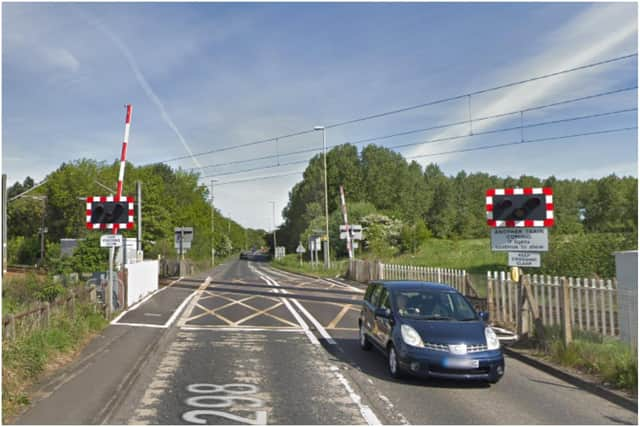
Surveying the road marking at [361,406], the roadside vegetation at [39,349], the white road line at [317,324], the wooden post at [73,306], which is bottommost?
the white road line at [317,324]

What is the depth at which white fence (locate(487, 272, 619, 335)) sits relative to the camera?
10758mm

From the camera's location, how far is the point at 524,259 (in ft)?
36.9

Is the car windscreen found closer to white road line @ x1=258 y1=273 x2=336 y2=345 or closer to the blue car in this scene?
the blue car

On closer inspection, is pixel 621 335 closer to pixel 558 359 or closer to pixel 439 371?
pixel 558 359

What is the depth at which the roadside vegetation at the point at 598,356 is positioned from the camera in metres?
7.97

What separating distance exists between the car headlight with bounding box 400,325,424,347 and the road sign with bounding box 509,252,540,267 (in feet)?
11.6

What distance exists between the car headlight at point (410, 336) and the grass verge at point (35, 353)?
502cm

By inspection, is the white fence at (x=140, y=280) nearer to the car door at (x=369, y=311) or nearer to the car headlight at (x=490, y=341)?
the car door at (x=369, y=311)

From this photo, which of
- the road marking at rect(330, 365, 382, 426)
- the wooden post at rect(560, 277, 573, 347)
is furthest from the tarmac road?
the wooden post at rect(560, 277, 573, 347)

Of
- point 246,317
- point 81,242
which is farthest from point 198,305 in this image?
point 81,242

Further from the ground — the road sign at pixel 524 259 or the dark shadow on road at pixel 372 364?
the road sign at pixel 524 259

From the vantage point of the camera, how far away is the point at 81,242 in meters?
23.8

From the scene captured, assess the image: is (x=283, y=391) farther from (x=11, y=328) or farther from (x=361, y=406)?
(x=11, y=328)

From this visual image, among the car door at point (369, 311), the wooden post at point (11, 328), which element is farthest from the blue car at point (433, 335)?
the wooden post at point (11, 328)
